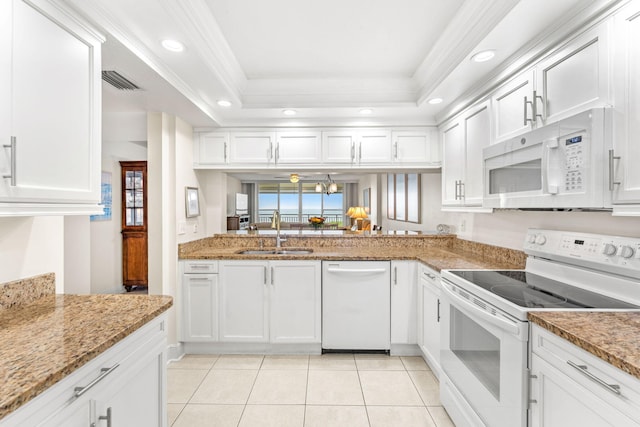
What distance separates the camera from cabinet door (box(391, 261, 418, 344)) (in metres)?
2.79

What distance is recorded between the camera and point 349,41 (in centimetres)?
217

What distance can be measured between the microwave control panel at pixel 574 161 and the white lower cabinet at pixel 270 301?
6.20ft

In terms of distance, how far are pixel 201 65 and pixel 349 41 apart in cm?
99

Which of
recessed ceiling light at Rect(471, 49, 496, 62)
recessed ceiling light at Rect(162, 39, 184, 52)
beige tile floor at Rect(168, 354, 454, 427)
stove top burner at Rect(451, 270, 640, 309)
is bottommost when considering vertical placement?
beige tile floor at Rect(168, 354, 454, 427)

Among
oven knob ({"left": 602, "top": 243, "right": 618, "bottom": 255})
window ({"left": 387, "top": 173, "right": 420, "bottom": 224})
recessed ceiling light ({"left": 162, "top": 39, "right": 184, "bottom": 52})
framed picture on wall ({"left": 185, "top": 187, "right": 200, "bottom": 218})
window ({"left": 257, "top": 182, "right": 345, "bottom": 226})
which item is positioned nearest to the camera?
oven knob ({"left": 602, "top": 243, "right": 618, "bottom": 255})

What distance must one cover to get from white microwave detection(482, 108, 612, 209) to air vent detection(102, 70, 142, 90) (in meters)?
2.41

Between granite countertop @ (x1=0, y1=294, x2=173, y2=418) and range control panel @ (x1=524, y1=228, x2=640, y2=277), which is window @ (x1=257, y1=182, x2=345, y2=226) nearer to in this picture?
range control panel @ (x1=524, y1=228, x2=640, y2=277)

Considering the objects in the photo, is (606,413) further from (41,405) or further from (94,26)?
(94,26)

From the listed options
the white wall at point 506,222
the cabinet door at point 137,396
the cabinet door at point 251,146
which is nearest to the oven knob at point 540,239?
the white wall at point 506,222

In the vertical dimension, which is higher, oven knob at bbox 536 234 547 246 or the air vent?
the air vent

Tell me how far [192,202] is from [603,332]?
297cm

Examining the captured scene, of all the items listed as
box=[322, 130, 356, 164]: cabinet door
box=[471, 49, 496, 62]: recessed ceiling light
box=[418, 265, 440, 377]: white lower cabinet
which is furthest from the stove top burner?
box=[322, 130, 356, 164]: cabinet door

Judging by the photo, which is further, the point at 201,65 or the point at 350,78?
the point at 350,78

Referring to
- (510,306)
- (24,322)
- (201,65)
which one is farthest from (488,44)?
(24,322)
